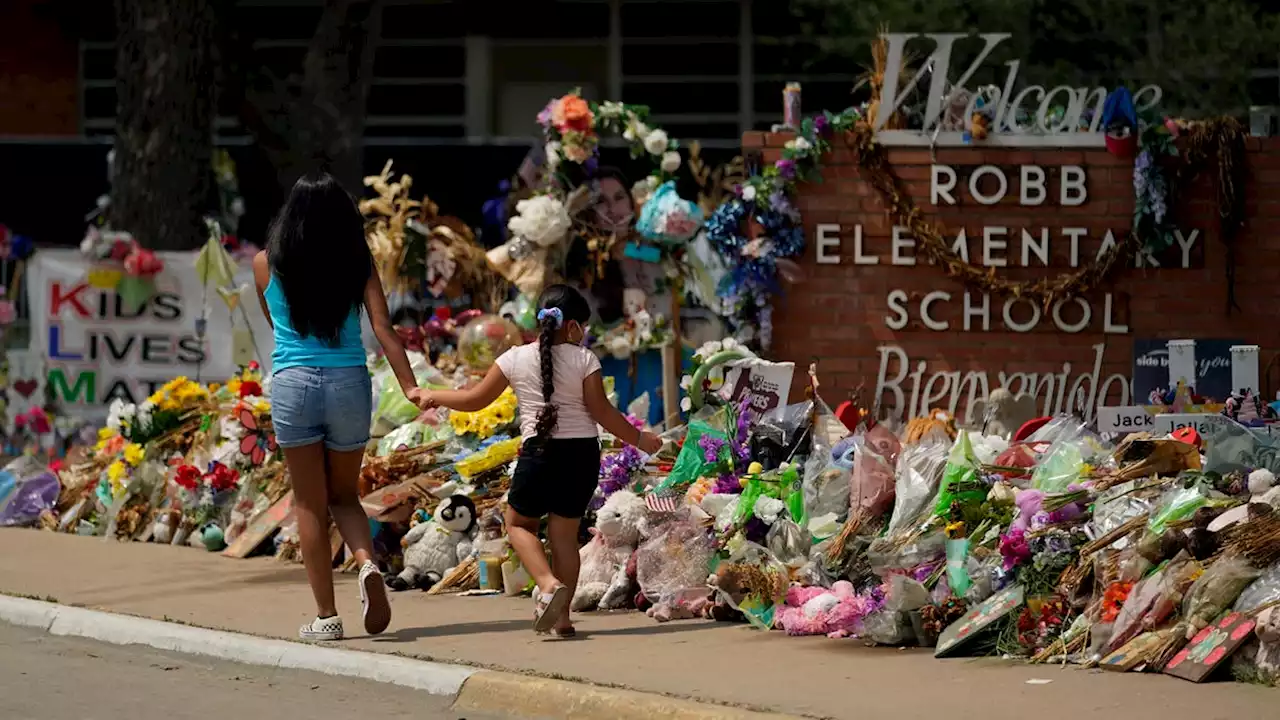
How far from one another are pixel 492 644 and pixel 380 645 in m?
0.45

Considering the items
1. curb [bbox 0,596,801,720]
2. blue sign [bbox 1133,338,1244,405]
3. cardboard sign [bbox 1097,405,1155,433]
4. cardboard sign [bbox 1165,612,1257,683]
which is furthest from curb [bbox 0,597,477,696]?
blue sign [bbox 1133,338,1244,405]

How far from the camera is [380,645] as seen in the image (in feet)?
27.2

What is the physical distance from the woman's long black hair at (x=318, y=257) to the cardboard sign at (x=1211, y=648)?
3.46 m

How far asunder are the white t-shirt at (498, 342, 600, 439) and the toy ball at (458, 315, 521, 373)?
349cm

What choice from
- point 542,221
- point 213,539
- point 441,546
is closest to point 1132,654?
point 441,546

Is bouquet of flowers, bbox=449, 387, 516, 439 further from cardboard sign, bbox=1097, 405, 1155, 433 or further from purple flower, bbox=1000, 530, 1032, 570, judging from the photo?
purple flower, bbox=1000, 530, 1032, 570

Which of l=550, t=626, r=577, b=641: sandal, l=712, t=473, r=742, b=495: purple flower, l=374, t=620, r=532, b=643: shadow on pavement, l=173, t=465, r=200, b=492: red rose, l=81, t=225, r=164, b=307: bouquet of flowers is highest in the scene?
l=81, t=225, r=164, b=307: bouquet of flowers

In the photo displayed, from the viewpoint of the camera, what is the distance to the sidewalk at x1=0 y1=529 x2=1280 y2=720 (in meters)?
6.81

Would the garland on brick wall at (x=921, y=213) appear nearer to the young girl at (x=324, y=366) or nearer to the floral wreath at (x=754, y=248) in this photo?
the floral wreath at (x=754, y=248)

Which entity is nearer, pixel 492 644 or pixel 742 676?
pixel 742 676

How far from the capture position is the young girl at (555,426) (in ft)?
27.6

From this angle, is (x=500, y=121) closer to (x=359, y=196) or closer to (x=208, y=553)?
(x=359, y=196)

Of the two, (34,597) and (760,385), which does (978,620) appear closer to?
(760,385)

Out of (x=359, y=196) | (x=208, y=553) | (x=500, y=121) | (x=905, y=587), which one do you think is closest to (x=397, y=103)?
(x=500, y=121)
